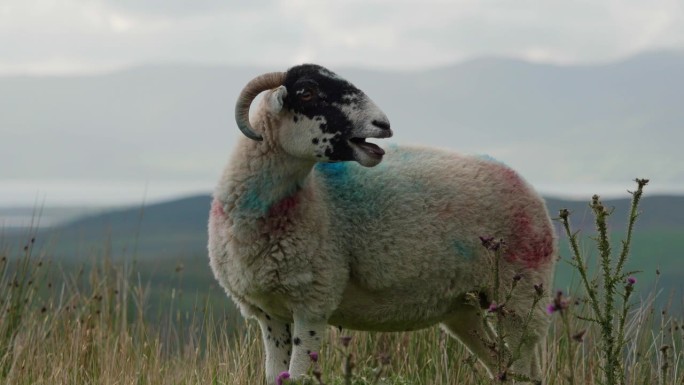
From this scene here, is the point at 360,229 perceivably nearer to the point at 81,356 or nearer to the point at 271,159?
the point at 271,159

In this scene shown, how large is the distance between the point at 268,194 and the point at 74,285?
12.4 ft

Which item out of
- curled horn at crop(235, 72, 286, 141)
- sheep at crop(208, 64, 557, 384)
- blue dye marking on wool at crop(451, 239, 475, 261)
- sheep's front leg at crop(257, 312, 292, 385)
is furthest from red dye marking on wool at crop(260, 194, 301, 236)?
blue dye marking on wool at crop(451, 239, 475, 261)

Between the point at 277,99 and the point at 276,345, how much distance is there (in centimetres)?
166

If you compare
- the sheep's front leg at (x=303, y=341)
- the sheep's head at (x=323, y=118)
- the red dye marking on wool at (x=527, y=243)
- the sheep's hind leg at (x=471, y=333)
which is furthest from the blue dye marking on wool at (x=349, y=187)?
the sheep's hind leg at (x=471, y=333)

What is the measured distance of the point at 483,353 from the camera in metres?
7.39

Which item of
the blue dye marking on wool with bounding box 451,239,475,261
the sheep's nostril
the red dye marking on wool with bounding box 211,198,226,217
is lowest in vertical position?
the blue dye marking on wool with bounding box 451,239,475,261

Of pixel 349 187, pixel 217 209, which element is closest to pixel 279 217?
pixel 217 209

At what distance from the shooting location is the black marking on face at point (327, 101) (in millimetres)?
5957

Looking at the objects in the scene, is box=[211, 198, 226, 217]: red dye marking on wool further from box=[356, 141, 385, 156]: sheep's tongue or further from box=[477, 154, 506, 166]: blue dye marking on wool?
box=[477, 154, 506, 166]: blue dye marking on wool

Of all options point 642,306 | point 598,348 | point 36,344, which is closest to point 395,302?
point 598,348

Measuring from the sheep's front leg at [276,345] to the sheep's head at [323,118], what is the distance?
119cm

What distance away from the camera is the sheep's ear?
237 inches

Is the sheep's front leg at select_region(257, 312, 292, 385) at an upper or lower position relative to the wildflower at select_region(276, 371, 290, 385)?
lower

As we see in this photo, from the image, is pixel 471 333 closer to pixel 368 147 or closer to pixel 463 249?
pixel 463 249
